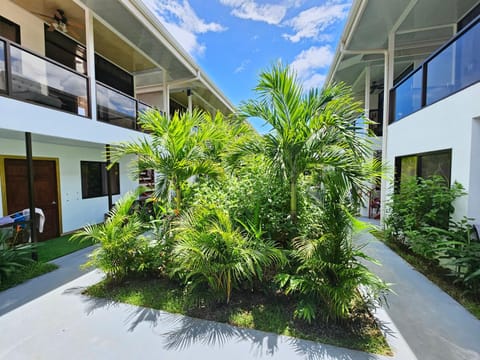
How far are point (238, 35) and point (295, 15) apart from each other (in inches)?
126

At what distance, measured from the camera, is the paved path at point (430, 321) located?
2182 millimetres

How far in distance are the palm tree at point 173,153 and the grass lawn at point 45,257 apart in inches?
93.5

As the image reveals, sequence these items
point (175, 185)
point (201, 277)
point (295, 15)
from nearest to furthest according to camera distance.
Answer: point (201, 277)
point (175, 185)
point (295, 15)

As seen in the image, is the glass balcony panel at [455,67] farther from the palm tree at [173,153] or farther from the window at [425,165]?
the palm tree at [173,153]

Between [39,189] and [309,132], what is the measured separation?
702 cm

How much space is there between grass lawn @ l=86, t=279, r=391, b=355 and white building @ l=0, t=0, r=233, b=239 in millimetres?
3301

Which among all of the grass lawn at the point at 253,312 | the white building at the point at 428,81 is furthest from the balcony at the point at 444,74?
the grass lawn at the point at 253,312

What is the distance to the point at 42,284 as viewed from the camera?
3.59 m

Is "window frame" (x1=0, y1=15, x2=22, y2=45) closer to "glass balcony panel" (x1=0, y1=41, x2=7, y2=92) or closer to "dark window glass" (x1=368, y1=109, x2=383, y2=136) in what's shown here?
"glass balcony panel" (x1=0, y1=41, x2=7, y2=92)

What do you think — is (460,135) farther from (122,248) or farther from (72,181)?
(72,181)

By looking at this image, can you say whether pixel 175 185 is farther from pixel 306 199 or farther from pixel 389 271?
pixel 389 271

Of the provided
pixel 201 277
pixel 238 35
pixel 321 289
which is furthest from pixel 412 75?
pixel 238 35

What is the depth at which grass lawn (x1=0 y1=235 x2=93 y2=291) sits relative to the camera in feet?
12.1

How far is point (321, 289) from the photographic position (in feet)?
8.45
